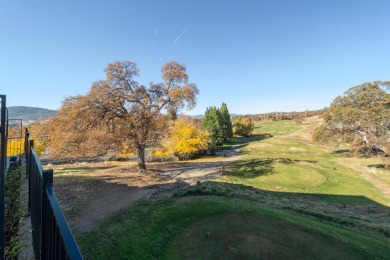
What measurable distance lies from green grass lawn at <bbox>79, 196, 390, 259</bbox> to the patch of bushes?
2.97 meters

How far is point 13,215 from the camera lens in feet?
14.0

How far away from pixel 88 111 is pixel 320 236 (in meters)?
16.8

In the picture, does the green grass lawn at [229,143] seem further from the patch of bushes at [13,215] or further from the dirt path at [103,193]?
the patch of bushes at [13,215]

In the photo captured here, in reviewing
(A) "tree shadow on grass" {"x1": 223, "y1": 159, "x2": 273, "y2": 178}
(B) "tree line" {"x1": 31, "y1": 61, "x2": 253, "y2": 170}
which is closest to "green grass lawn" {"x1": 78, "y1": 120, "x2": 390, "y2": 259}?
(B) "tree line" {"x1": 31, "y1": 61, "x2": 253, "y2": 170}

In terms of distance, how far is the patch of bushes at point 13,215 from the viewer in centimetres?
315

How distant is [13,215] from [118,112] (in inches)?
614

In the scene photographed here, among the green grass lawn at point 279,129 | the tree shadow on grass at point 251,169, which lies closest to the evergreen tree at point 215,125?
the tree shadow on grass at point 251,169

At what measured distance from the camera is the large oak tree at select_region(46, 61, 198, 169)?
57.1 feet

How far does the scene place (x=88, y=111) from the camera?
17.6m

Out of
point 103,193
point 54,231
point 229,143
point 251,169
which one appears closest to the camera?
point 54,231

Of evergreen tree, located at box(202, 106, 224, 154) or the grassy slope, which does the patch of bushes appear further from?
evergreen tree, located at box(202, 106, 224, 154)

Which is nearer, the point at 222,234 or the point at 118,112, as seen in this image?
the point at 222,234

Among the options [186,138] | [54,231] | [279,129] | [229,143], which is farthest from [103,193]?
[279,129]

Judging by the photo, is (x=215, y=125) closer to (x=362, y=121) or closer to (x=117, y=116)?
(x=362, y=121)
